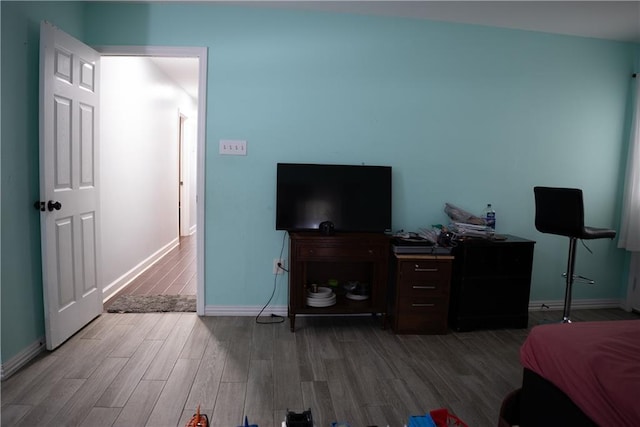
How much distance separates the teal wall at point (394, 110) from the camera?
10.2 ft

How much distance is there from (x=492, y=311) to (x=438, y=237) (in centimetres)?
72

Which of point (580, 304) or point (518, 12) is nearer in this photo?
point (518, 12)

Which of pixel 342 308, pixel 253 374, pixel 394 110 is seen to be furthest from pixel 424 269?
pixel 253 374

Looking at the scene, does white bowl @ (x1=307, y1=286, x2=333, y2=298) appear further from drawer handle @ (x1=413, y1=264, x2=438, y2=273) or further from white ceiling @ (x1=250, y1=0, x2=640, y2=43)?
white ceiling @ (x1=250, y1=0, x2=640, y2=43)

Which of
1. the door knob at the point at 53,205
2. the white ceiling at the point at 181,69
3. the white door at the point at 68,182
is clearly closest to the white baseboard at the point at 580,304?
the white door at the point at 68,182

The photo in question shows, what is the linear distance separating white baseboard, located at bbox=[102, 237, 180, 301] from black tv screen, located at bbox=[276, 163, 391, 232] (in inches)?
71.0

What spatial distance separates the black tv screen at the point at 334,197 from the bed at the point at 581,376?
1.65 metres

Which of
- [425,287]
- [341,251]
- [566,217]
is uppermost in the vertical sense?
[566,217]

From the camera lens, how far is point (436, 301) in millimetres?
3004

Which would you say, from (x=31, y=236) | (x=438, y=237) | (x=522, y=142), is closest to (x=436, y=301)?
(x=438, y=237)

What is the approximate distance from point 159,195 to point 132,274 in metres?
1.40

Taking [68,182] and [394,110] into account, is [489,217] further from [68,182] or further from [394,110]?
[68,182]

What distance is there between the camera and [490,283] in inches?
121

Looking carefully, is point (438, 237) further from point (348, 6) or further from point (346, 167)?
point (348, 6)
